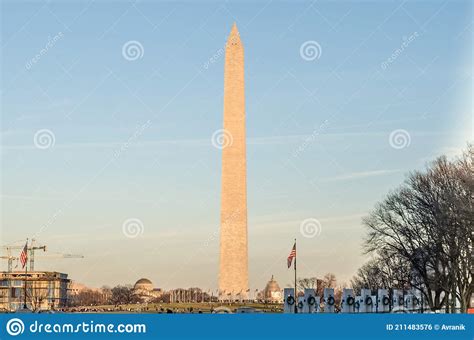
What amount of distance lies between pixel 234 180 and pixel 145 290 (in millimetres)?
94262

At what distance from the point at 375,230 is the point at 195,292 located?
5356cm

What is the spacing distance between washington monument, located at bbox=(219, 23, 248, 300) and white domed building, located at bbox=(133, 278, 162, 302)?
238 feet

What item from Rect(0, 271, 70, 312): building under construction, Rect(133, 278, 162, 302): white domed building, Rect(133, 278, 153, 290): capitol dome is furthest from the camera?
Rect(133, 278, 153, 290): capitol dome

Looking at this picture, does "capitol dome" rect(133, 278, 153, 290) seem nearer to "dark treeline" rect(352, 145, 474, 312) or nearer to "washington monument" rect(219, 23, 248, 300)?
"washington monument" rect(219, 23, 248, 300)

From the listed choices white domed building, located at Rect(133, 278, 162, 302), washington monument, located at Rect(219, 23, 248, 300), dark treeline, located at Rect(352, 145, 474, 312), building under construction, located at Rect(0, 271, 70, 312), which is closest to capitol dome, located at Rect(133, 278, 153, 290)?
white domed building, located at Rect(133, 278, 162, 302)

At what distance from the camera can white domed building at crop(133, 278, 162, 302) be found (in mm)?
144625

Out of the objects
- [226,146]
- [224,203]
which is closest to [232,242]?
[224,203]

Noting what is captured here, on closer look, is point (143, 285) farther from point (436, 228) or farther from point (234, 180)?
point (436, 228)

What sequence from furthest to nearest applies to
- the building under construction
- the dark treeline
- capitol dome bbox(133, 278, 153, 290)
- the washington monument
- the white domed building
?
capitol dome bbox(133, 278, 153, 290), the building under construction, the white domed building, the washington monument, the dark treeline

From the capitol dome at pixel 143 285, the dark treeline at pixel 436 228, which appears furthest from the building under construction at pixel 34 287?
the dark treeline at pixel 436 228

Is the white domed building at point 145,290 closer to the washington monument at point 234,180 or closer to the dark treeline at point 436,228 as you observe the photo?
the washington monument at point 234,180

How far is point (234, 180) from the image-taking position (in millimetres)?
69750

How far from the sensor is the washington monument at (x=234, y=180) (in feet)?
228

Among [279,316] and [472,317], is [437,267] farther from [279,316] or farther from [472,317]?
[279,316]
